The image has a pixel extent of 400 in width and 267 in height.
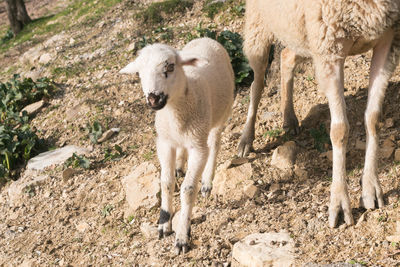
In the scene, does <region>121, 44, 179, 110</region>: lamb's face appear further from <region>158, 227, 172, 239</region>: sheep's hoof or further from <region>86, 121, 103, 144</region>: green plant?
<region>86, 121, 103, 144</region>: green plant

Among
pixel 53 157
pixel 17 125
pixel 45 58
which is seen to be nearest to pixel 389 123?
pixel 53 157

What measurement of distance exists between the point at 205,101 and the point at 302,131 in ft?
5.86

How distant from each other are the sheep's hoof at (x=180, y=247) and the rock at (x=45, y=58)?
21.7ft

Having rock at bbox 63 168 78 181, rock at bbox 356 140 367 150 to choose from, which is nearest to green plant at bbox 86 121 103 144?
rock at bbox 63 168 78 181

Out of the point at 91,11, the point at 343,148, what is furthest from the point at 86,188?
the point at 91,11

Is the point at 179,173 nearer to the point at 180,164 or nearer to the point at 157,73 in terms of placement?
the point at 180,164

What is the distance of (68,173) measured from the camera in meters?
6.25

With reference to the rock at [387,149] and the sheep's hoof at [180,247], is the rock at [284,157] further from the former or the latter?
the sheep's hoof at [180,247]

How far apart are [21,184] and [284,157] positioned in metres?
3.38

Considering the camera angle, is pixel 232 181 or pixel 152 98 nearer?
pixel 152 98

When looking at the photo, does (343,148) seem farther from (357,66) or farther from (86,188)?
(86,188)

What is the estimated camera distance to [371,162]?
4281 mm

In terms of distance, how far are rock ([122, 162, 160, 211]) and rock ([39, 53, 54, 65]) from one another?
16.9ft

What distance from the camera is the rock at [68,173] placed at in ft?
20.4
